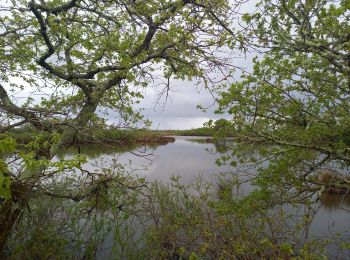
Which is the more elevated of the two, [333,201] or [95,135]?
[95,135]

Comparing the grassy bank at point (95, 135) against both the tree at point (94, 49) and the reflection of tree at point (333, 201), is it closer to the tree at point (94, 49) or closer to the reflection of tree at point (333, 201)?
the tree at point (94, 49)

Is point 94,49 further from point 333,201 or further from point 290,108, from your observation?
point 333,201

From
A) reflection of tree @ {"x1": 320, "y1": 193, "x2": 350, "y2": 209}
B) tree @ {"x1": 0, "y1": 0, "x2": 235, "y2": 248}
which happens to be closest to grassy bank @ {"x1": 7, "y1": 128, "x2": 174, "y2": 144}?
tree @ {"x1": 0, "y1": 0, "x2": 235, "y2": 248}

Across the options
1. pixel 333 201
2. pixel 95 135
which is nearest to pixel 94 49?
pixel 95 135

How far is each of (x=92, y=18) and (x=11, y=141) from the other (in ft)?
15.8

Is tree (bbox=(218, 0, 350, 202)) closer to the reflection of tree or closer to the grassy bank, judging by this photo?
the grassy bank

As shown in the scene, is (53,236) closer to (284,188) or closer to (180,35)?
(180,35)

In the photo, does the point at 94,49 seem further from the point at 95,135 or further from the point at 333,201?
the point at 333,201

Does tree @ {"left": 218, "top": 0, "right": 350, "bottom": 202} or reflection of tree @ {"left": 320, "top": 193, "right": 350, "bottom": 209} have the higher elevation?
tree @ {"left": 218, "top": 0, "right": 350, "bottom": 202}

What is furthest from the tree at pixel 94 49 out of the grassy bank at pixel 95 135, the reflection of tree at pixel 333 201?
the reflection of tree at pixel 333 201

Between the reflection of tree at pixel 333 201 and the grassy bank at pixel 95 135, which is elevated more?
the grassy bank at pixel 95 135

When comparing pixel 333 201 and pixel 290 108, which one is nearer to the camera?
pixel 290 108

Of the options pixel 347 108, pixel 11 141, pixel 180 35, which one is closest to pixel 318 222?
pixel 347 108

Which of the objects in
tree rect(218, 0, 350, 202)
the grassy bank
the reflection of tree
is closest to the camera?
the grassy bank
